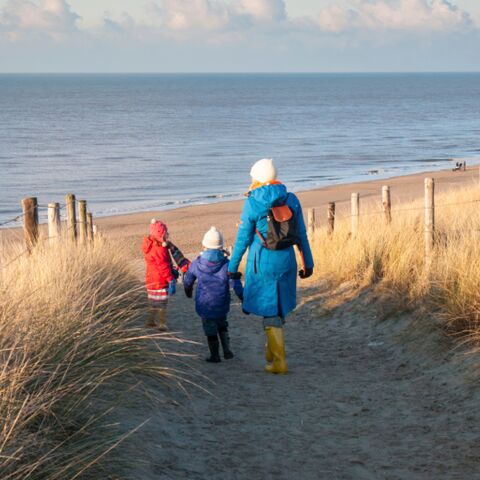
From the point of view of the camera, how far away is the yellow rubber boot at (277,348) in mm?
7535

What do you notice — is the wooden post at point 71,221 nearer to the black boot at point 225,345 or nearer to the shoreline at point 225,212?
the black boot at point 225,345

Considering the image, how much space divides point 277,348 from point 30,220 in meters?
3.65

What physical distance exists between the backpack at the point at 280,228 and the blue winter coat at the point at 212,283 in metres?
0.77

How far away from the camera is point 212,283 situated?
7883 millimetres

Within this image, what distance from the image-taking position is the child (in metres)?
7.84

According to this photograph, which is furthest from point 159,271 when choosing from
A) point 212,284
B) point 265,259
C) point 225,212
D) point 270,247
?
point 225,212

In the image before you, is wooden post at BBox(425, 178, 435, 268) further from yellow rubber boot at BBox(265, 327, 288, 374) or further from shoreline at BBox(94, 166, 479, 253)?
shoreline at BBox(94, 166, 479, 253)

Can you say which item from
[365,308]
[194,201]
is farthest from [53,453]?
[194,201]

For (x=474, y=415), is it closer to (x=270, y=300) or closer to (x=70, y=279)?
(x=270, y=300)

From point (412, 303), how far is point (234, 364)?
2.00m

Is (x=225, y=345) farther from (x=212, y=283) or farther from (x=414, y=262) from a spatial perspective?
(x=414, y=262)

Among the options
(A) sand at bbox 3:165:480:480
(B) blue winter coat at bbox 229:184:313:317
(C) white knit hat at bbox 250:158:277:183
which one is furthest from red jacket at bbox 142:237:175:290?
(C) white knit hat at bbox 250:158:277:183

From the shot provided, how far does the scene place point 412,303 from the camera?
8844mm

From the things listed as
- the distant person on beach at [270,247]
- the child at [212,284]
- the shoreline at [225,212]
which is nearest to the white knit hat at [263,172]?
the distant person on beach at [270,247]
